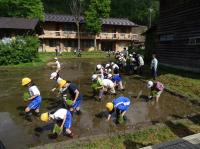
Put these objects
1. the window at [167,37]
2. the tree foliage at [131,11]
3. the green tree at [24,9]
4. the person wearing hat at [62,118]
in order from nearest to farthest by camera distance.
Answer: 1. the person wearing hat at [62,118]
2. the window at [167,37]
3. the green tree at [24,9]
4. the tree foliage at [131,11]

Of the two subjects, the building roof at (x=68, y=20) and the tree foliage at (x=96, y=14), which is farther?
the building roof at (x=68, y=20)

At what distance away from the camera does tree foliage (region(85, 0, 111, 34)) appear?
47.2 meters

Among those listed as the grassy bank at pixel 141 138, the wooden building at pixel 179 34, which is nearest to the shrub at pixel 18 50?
the wooden building at pixel 179 34

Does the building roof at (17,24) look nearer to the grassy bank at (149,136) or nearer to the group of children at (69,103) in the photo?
the group of children at (69,103)

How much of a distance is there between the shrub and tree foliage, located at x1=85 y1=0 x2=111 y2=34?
1996 centimetres

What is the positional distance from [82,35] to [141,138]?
42313 mm

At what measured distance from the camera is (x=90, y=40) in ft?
170

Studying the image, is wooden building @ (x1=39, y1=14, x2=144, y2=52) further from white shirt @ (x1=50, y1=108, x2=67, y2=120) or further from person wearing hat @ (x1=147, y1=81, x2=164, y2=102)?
white shirt @ (x1=50, y1=108, x2=67, y2=120)

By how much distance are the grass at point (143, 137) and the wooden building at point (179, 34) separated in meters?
10.0

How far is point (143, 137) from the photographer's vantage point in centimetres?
880

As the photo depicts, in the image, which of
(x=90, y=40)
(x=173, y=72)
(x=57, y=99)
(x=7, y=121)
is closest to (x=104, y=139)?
(x=7, y=121)

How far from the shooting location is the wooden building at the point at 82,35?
4794 cm

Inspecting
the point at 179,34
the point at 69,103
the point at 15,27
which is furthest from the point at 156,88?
the point at 15,27

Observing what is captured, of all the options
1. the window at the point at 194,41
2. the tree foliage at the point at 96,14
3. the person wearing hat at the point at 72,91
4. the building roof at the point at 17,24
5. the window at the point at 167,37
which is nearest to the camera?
the person wearing hat at the point at 72,91
